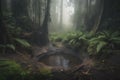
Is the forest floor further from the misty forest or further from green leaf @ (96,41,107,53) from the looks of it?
green leaf @ (96,41,107,53)

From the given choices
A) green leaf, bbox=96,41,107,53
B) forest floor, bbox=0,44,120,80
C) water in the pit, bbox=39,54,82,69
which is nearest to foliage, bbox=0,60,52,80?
forest floor, bbox=0,44,120,80

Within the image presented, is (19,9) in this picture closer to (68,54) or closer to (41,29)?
(41,29)

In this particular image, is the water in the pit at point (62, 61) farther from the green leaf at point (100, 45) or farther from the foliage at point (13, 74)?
the foliage at point (13, 74)

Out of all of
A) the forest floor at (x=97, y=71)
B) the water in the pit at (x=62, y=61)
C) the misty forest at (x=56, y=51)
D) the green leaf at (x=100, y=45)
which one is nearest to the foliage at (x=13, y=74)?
the misty forest at (x=56, y=51)

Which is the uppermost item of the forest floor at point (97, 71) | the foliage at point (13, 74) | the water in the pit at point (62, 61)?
the foliage at point (13, 74)

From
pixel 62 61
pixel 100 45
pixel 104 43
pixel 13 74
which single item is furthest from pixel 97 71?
pixel 13 74

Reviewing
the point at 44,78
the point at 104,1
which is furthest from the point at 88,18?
the point at 44,78

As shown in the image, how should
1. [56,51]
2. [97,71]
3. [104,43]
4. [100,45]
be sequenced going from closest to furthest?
[97,71] < [100,45] < [104,43] < [56,51]

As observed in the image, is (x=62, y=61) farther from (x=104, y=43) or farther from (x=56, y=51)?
(x=104, y=43)

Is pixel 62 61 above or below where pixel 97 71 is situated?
below

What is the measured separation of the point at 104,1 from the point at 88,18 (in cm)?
432

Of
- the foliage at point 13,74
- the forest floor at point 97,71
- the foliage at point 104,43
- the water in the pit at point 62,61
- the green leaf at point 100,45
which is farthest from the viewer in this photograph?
the water in the pit at point 62,61

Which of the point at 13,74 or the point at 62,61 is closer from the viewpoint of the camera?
the point at 13,74

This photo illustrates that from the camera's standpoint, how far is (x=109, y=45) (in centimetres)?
820
